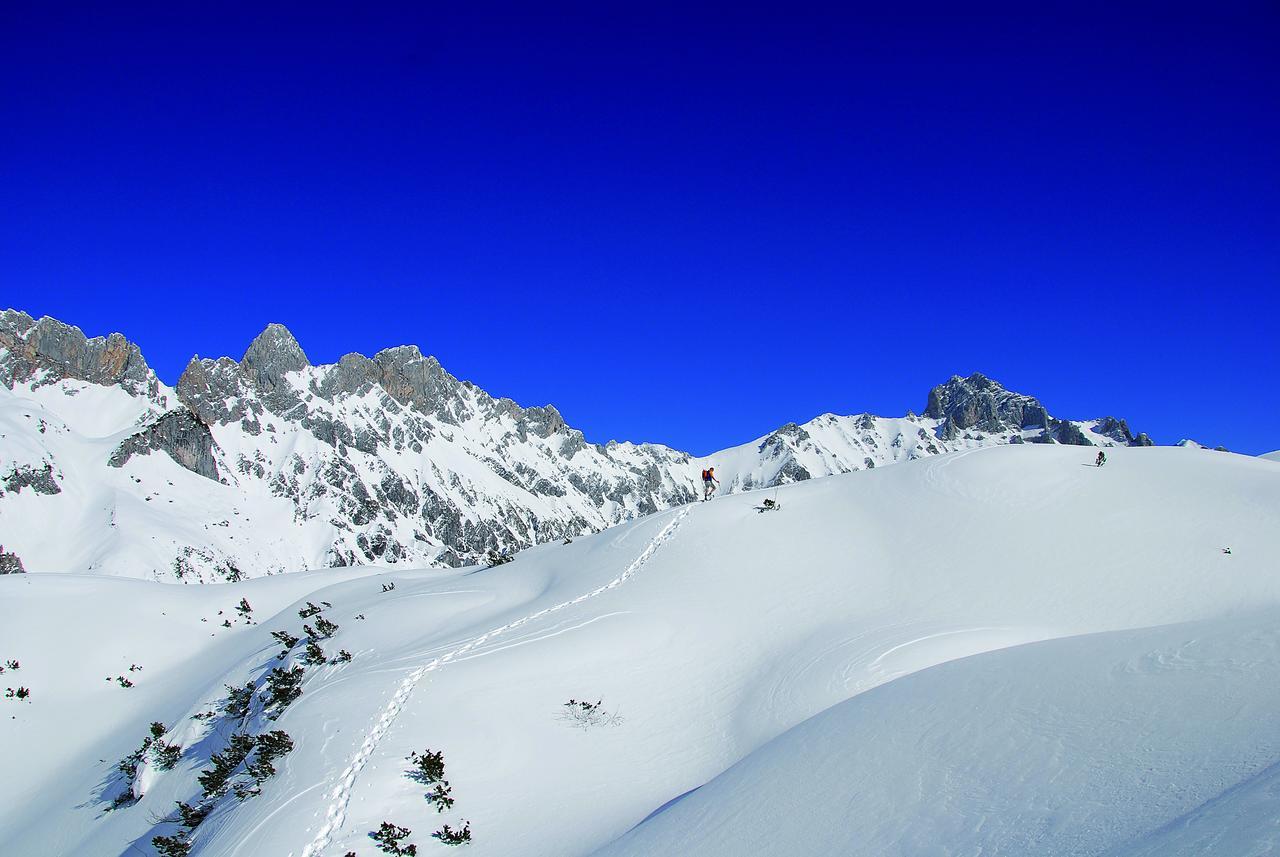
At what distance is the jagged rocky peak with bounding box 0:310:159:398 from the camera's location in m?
151

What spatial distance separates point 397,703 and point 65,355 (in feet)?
648

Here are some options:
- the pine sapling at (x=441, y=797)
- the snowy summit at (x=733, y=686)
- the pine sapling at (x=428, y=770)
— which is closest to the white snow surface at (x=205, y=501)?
the snowy summit at (x=733, y=686)

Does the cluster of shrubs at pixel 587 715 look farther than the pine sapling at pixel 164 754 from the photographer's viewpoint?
No

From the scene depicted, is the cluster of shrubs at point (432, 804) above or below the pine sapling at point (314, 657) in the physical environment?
below

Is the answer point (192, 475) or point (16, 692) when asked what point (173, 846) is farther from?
point (192, 475)

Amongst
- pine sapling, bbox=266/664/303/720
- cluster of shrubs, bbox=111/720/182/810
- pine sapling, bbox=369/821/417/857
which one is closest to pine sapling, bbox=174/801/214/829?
pine sapling, bbox=266/664/303/720

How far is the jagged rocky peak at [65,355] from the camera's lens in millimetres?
151250

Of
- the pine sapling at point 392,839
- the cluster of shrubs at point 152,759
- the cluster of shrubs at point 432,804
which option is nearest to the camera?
the pine sapling at point 392,839

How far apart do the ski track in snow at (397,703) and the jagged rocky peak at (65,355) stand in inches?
7363

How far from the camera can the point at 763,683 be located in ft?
45.6

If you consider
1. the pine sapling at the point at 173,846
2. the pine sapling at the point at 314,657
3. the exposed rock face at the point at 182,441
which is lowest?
the pine sapling at the point at 173,846

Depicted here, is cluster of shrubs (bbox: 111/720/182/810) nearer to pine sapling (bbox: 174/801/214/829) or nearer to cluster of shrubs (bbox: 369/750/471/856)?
pine sapling (bbox: 174/801/214/829)

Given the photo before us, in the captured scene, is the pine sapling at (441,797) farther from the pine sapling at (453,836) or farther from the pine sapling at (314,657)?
the pine sapling at (314,657)

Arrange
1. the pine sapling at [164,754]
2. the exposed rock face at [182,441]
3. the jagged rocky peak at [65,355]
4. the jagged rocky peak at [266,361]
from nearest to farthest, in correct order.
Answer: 1. the pine sapling at [164,754]
2. the exposed rock face at [182,441]
3. the jagged rocky peak at [65,355]
4. the jagged rocky peak at [266,361]
